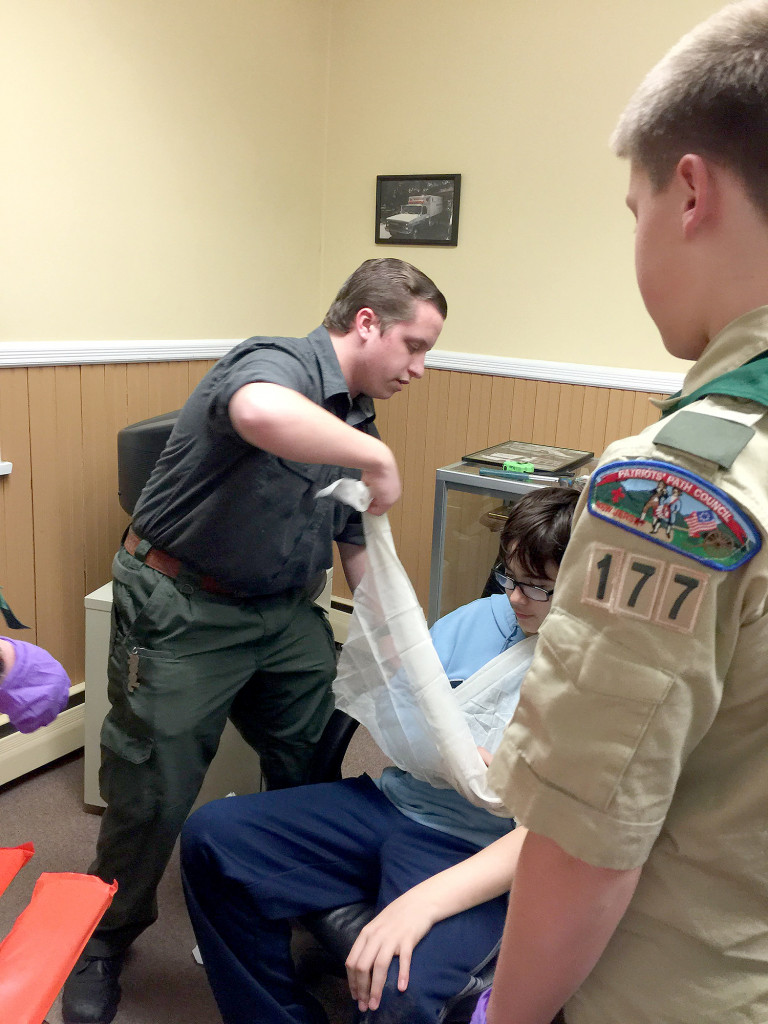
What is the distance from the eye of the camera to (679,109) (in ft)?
1.63

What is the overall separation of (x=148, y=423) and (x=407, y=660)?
1.26m

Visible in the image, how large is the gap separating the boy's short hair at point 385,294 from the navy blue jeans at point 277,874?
0.97 m

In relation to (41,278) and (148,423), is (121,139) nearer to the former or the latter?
(41,278)

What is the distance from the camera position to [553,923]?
542 mm

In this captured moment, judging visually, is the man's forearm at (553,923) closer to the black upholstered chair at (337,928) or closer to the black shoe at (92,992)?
the black upholstered chair at (337,928)

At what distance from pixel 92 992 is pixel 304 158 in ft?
8.93

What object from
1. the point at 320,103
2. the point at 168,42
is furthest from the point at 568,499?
the point at 320,103

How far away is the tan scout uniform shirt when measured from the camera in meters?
0.46

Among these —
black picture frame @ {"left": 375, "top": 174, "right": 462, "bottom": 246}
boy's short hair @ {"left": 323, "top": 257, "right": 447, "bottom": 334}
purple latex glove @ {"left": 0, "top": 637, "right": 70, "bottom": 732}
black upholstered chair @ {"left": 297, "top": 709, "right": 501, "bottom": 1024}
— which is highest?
black picture frame @ {"left": 375, "top": 174, "right": 462, "bottom": 246}

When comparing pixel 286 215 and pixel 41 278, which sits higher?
pixel 286 215

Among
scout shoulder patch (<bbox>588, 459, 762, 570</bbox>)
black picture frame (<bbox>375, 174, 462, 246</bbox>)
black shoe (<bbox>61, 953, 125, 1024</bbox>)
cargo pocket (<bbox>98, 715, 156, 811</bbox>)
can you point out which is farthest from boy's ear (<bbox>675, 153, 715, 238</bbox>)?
black picture frame (<bbox>375, 174, 462, 246</bbox>)

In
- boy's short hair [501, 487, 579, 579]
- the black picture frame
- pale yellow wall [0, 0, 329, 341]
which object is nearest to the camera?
boy's short hair [501, 487, 579, 579]

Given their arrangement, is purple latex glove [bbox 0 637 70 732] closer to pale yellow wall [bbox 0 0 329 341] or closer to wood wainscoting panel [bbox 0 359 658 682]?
wood wainscoting panel [bbox 0 359 658 682]

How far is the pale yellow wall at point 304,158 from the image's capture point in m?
2.17
